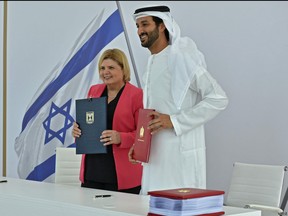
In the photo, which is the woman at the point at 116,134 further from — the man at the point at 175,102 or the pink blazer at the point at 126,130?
the man at the point at 175,102

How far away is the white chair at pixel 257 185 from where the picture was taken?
3.98 m

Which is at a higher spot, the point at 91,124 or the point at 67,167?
the point at 91,124

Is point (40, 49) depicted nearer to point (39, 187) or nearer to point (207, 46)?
point (207, 46)

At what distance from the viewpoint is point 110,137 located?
392 centimetres

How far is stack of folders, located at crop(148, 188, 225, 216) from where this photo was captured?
2.40 m

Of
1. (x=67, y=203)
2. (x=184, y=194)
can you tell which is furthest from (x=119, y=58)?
(x=184, y=194)

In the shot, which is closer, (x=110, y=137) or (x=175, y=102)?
(x=175, y=102)

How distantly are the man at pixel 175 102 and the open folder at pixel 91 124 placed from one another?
41cm

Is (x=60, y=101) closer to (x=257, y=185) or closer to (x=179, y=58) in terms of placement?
(x=257, y=185)

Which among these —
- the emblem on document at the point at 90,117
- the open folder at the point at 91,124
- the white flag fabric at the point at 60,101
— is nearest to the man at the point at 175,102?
the open folder at the point at 91,124

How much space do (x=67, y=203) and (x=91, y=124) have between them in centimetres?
128

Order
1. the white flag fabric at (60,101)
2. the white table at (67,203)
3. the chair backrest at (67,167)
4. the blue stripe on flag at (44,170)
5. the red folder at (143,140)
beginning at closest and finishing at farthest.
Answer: the white table at (67,203), the red folder at (143,140), the chair backrest at (67,167), the white flag fabric at (60,101), the blue stripe on flag at (44,170)

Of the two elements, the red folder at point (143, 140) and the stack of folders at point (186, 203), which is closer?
the stack of folders at point (186, 203)

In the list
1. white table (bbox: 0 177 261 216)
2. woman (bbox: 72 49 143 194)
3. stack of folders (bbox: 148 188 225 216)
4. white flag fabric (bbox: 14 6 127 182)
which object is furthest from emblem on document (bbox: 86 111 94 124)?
white flag fabric (bbox: 14 6 127 182)
